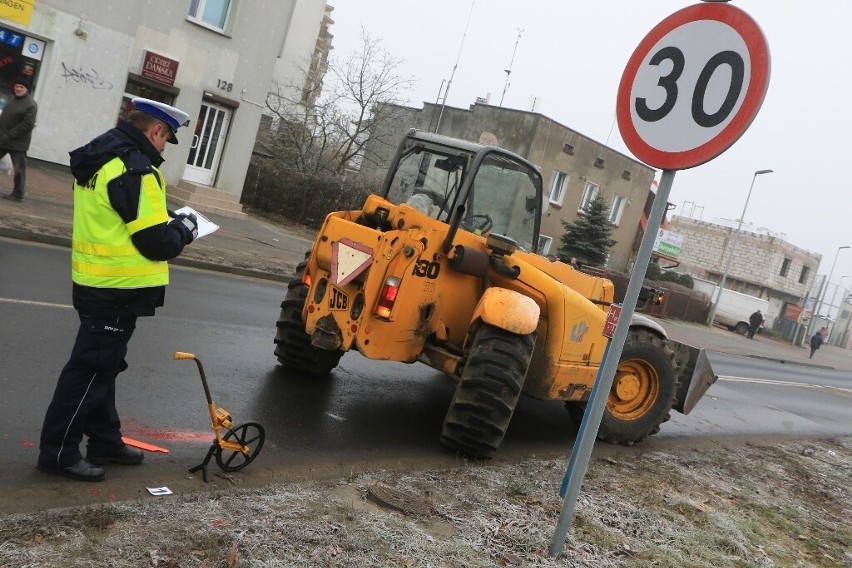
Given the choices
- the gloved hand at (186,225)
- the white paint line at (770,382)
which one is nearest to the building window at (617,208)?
the white paint line at (770,382)

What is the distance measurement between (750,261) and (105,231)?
235ft

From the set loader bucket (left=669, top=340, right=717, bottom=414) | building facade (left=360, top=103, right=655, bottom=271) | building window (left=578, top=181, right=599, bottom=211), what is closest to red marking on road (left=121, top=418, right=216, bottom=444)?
loader bucket (left=669, top=340, right=717, bottom=414)

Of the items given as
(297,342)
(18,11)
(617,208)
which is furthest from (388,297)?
(617,208)

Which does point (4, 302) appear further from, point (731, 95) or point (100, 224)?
point (731, 95)

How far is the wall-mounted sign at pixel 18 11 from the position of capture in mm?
17578

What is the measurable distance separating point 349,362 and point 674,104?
5477 mm

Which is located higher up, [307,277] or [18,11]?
[18,11]

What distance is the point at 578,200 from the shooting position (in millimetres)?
38156

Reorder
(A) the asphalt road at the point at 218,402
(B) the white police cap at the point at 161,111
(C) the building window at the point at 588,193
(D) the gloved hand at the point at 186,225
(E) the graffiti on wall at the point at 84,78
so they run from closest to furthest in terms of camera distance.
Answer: (B) the white police cap at the point at 161,111
(D) the gloved hand at the point at 186,225
(A) the asphalt road at the point at 218,402
(E) the graffiti on wall at the point at 84,78
(C) the building window at the point at 588,193

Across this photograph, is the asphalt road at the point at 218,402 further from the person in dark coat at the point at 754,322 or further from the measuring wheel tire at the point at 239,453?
the person in dark coat at the point at 754,322

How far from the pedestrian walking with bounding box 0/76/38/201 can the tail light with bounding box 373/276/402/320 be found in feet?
31.7

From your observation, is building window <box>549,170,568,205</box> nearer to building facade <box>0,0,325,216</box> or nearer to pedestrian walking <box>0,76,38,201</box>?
building facade <box>0,0,325,216</box>

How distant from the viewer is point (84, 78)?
1919 centimetres

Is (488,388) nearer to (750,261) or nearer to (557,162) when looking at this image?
(557,162)
